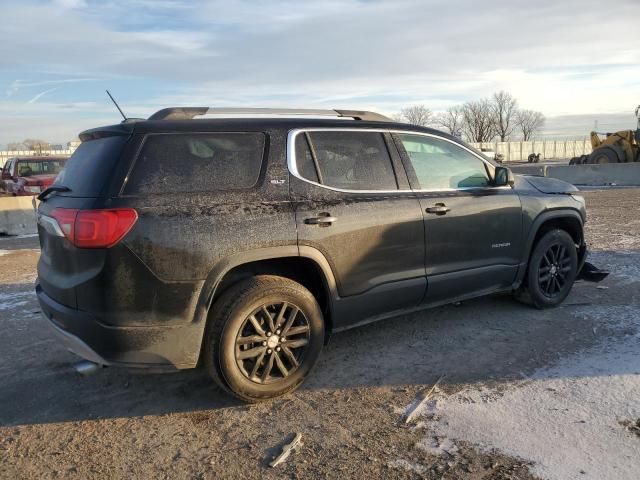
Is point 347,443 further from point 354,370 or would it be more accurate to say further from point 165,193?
point 165,193

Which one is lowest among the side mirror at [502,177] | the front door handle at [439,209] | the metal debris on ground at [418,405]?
the metal debris on ground at [418,405]

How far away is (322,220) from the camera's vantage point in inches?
144

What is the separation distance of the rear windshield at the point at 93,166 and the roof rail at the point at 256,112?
385 mm

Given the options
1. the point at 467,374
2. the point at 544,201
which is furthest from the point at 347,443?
the point at 544,201

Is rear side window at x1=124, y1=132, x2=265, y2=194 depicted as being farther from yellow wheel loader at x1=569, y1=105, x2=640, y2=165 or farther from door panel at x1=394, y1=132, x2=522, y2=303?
yellow wheel loader at x1=569, y1=105, x2=640, y2=165

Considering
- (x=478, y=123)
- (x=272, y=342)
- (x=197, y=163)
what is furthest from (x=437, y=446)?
(x=478, y=123)

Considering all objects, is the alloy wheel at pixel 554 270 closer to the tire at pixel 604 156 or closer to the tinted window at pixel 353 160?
the tinted window at pixel 353 160

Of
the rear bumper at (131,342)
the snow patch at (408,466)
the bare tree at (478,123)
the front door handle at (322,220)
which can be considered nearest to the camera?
the snow patch at (408,466)

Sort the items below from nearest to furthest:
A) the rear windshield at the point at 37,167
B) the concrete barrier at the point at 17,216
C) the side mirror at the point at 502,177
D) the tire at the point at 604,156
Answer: the side mirror at the point at 502,177, the concrete barrier at the point at 17,216, the rear windshield at the point at 37,167, the tire at the point at 604,156

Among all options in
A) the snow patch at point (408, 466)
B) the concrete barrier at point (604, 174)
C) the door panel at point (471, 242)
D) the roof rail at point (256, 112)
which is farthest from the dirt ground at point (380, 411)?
the concrete barrier at point (604, 174)

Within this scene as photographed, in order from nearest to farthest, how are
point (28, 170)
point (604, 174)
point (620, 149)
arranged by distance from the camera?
point (28, 170) < point (604, 174) < point (620, 149)

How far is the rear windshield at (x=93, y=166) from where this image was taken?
3.22 metres

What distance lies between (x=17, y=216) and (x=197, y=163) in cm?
1109

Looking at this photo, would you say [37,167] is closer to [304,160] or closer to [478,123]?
[304,160]
